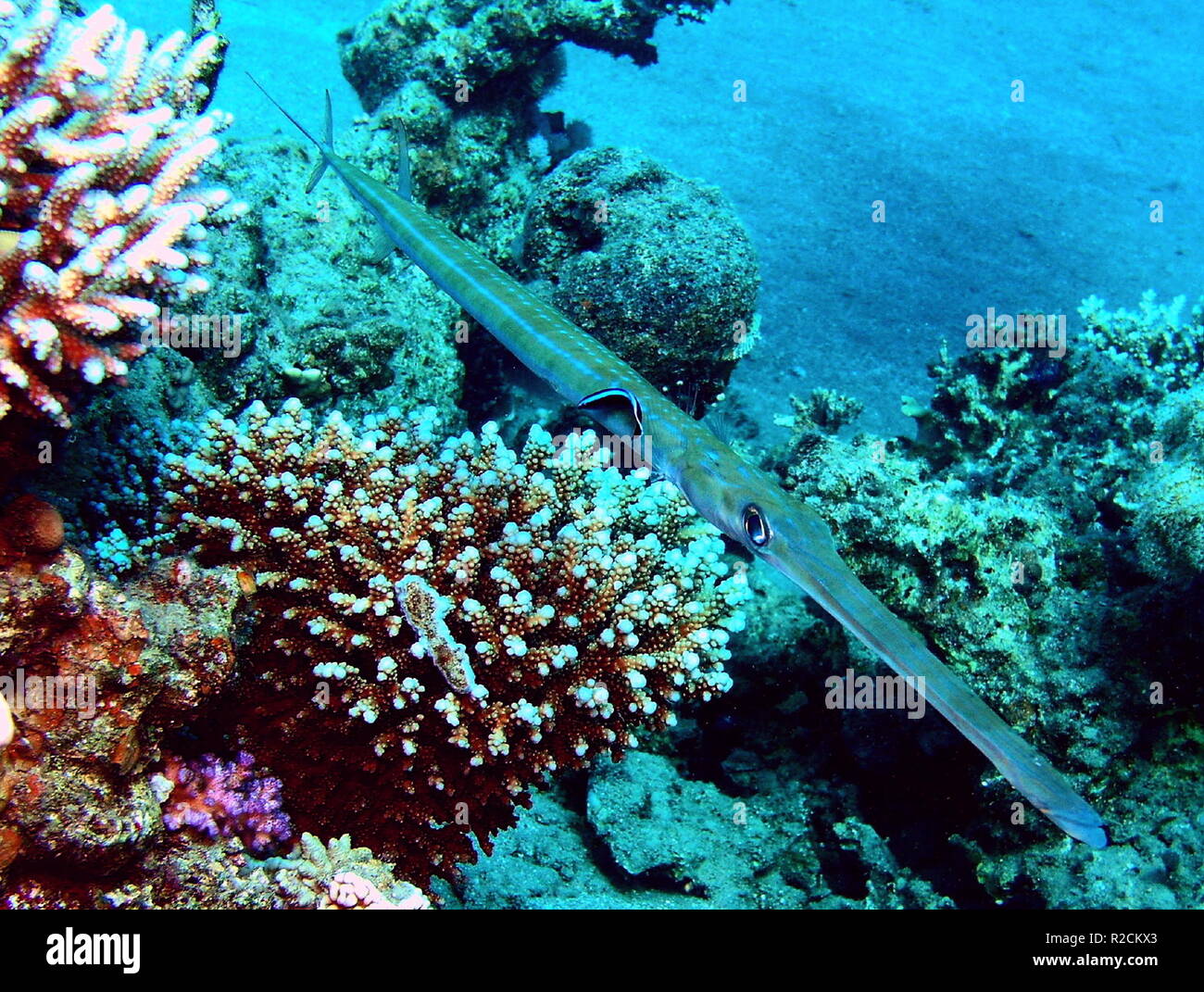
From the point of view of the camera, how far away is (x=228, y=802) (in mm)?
2508

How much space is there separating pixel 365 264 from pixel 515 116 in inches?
149

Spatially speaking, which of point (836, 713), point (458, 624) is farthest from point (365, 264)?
point (836, 713)

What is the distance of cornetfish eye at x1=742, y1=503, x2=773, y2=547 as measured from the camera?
7.60 ft

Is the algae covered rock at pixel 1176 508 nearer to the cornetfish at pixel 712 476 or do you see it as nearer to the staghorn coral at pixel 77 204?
the cornetfish at pixel 712 476

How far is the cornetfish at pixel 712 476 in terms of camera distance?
5.89 ft

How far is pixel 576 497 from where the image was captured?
3633 mm

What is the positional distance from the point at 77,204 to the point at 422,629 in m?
A: 1.77

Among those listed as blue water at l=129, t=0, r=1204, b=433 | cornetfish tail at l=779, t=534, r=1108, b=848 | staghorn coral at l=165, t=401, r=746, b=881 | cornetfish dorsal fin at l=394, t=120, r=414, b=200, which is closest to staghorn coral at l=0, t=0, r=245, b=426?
staghorn coral at l=165, t=401, r=746, b=881

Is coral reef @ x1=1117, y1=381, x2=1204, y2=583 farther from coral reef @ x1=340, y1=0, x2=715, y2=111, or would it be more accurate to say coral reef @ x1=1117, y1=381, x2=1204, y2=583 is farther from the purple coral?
coral reef @ x1=340, y1=0, x2=715, y2=111

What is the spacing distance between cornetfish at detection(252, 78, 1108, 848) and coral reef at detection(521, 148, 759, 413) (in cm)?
124

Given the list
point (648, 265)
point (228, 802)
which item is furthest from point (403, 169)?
point (228, 802)

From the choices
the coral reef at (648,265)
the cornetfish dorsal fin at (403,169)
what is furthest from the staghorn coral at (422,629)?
the cornetfish dorsal fin at (403,169)

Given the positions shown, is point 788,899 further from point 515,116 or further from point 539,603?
point 515,116

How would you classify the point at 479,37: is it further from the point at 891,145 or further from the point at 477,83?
the point at 891,145
